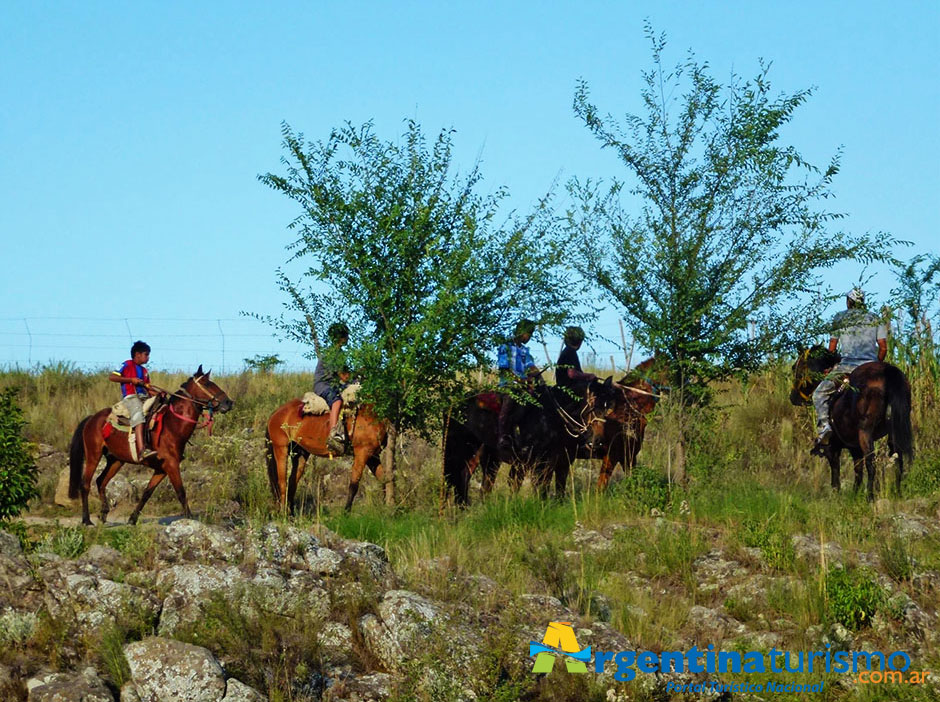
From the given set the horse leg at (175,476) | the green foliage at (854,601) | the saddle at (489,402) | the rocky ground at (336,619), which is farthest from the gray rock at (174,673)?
the saddle at (489,402)

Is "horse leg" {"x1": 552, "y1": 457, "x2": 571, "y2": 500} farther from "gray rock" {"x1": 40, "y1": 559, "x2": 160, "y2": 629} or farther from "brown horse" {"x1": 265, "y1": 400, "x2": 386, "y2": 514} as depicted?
"gray rock" {"x1": 40, "y1": 559, "x2": 160, "y2": 629}

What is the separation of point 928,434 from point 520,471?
7.97 m

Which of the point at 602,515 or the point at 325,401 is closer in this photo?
the point at 602,515

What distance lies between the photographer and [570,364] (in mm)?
18719

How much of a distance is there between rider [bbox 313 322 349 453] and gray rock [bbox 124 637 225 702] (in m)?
7.53

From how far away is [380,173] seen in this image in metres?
16.8

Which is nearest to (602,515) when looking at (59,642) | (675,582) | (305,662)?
(675,582)

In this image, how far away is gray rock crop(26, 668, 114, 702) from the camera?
8.88 meters

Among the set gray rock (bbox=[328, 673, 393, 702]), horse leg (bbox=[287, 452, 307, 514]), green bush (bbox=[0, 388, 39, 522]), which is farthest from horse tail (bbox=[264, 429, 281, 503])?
gray rock (bbox=[328, 673, 393, 702])

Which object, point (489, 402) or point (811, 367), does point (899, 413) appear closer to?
point (811, 367)

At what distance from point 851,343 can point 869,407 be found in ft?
3.32

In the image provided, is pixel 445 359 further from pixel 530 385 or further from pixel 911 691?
pixel 911 691

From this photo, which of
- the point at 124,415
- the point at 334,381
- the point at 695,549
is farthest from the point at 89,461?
the point at 695,549

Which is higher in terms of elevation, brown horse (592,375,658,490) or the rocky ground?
brown horse (592,375,658,490)
